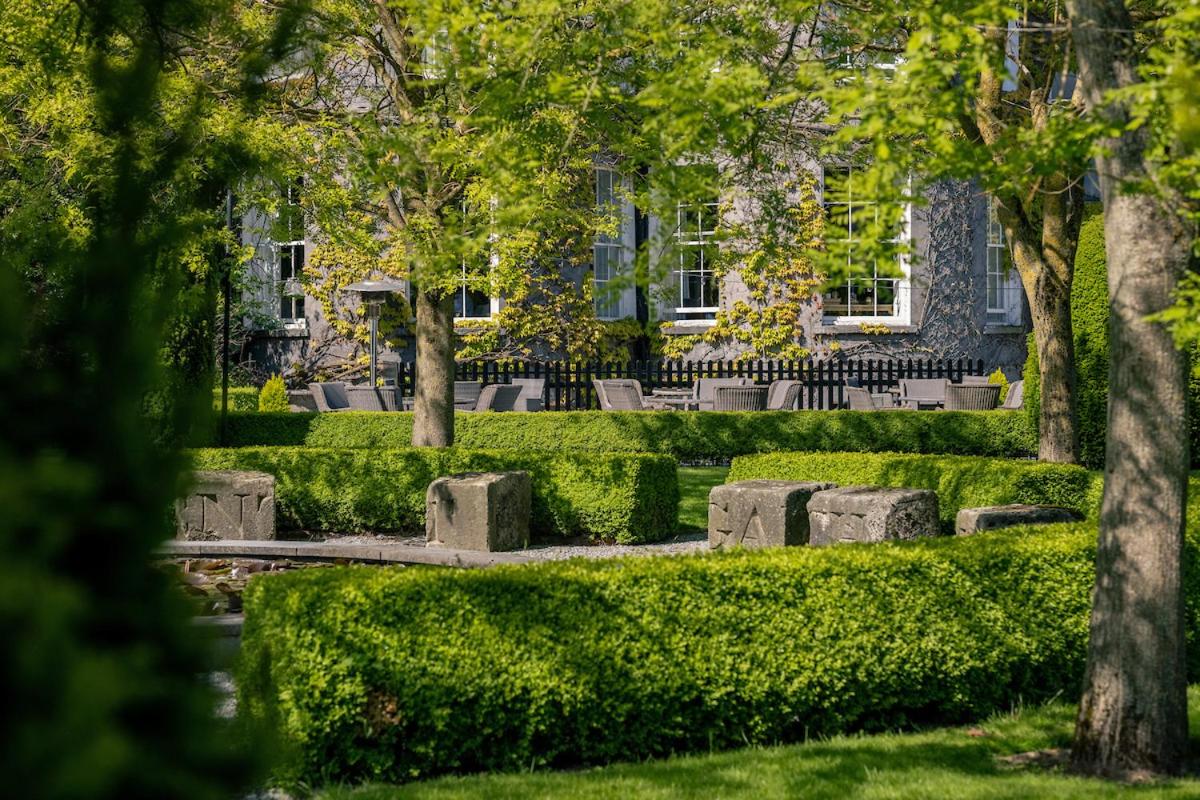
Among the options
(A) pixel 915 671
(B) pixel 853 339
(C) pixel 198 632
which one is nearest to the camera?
(C) pixel 198 632

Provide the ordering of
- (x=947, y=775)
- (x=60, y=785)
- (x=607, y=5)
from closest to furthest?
(x=60, y=785), (x=947, y=775), (x=607, y=5)

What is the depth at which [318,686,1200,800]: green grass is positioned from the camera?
4812mm

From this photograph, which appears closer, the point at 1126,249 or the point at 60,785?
the point at 60,785

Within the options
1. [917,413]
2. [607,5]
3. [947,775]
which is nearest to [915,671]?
[947,775]

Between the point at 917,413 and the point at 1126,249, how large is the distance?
1152 centimetres

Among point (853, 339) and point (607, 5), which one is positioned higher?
point (607, 5)

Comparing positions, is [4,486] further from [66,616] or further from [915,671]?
[915,671]

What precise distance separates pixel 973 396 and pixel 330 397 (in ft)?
29.5

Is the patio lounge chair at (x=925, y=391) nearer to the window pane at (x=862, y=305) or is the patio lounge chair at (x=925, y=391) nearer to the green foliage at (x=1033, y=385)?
the window pane at (x=862, y=305)

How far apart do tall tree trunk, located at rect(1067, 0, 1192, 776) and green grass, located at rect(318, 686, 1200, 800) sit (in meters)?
0.23

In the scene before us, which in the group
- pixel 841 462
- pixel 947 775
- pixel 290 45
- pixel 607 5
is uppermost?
pixel 607 5

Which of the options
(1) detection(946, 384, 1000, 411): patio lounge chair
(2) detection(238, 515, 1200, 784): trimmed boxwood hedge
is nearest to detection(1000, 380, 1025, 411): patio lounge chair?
(1) detection(946, 384, 1000, 411): patio lounge chair

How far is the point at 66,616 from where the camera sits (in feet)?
3.24

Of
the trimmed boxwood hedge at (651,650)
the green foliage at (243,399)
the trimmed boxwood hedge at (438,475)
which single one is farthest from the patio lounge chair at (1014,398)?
the trimmed boxwood hedge at (651,650)
